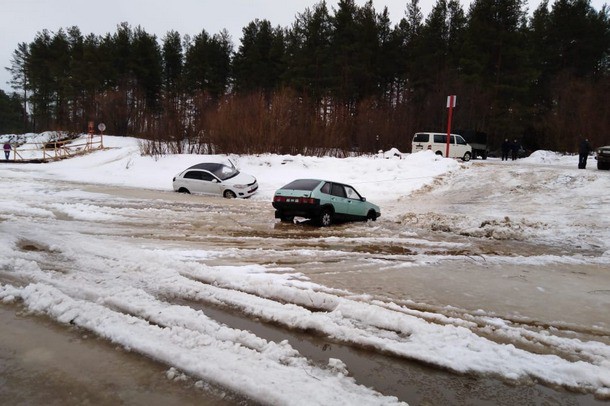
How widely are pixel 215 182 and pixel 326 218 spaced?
8723 millimetres

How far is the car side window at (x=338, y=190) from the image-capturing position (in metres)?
13.1

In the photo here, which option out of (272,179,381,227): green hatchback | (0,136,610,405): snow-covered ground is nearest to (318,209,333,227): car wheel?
(272,179,381,227): green hatchback

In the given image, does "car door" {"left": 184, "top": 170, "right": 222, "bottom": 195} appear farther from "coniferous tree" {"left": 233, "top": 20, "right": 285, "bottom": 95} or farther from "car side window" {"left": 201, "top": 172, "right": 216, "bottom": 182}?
"coniferous tree" {"left": 233, "top": 20, "right": 285, "bottom": 95}

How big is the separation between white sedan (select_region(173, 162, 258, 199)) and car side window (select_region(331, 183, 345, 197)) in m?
7.28

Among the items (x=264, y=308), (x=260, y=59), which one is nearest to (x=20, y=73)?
(x=260, y=59)

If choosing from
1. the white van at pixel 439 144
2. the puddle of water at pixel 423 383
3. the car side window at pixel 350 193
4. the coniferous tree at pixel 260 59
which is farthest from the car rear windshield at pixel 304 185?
the coniferous tree at pixel 260 59

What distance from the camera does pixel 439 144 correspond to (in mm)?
28969

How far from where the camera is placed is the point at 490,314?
551cm

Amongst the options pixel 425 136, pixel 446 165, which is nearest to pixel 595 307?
pixel 446 165

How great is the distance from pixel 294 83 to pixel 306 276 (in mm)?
41924

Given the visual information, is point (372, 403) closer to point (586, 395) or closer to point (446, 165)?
point (586, 395)

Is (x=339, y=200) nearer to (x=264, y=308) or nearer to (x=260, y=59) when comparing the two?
(x=264, y=308)

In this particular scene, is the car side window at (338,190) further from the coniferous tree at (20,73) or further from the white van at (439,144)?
the coniferous tree at (20,73)

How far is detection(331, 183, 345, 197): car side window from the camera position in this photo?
43.1 feet
